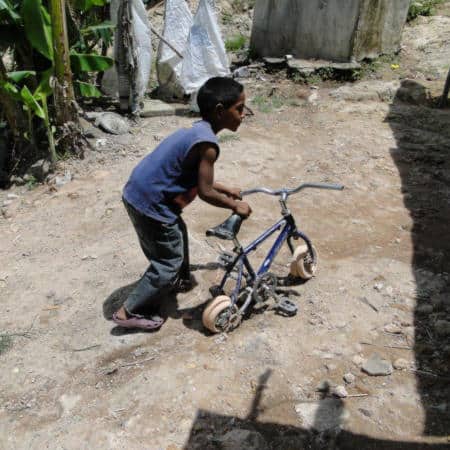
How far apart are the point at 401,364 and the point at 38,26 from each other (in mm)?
4568

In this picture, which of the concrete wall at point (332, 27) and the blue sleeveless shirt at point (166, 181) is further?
the concrete wall at point (332, 27)

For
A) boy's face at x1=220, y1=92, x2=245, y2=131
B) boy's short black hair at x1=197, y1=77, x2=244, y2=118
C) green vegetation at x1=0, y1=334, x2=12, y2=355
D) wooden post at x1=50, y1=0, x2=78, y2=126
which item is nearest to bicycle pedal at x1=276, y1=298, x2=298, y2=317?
boy's face at x1=220, y1=92, x2=245, y2=131

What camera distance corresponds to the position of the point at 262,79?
25.8 ft

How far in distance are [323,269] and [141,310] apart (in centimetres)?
141

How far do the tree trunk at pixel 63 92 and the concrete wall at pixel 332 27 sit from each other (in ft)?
14.0

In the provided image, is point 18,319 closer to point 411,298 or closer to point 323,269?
point 323,269

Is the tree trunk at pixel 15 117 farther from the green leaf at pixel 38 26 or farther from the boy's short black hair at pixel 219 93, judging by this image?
the boy's short black hair at pixel 219 93

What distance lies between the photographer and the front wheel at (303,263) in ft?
10.7

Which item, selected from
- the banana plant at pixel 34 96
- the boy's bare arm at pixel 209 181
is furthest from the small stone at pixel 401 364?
the banana plant at pixel 34 96

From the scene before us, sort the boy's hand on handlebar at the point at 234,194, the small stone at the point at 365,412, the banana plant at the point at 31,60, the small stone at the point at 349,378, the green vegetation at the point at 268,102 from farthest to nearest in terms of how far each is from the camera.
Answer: the green vegetation at the point at 268,102
the banana plant at the point at 31,60
the boy's hand on handlebar at the point at 234,194
the small stone at the point at 349,378
the small stone at the point at 365,412

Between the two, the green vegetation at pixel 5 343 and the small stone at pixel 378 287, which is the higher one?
the small stone at pixel 378 287

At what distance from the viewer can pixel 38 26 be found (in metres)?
4.85

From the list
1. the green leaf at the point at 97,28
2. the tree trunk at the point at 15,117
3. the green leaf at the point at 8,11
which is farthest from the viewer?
the green leaf at the point at 97,28

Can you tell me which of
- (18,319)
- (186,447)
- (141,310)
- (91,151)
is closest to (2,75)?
(91,151)
